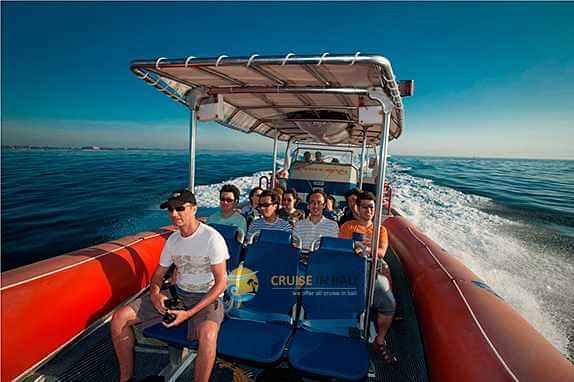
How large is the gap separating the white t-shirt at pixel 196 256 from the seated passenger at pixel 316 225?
1168 millimetres

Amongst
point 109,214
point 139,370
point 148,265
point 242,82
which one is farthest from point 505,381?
point 109,214

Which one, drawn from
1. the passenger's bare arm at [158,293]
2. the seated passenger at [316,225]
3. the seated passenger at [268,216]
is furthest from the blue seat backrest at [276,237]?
the passenger's bare arm at [158,293]

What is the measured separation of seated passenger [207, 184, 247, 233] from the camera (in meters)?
3.19

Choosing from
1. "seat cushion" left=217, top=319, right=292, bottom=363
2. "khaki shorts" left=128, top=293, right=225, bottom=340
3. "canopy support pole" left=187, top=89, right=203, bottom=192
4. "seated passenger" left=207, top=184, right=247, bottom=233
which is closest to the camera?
"seat cushion" left=217, top=319, right=292, bottom=363

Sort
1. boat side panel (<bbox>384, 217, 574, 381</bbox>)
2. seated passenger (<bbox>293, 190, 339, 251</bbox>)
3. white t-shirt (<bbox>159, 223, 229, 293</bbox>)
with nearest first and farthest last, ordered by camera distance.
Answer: boat side panel (<bbox>384, 217, 574, 381</bbox>), white t-shirt (<bbox>159, 223, 229, 293</bbox>), seated passenger (<bbox>293, 190, 339, 251</bbox>)

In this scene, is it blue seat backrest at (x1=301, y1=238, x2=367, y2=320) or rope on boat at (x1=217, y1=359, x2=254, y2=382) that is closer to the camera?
rope on boat at (x1=217, y1=359, x2=254, y2=382)

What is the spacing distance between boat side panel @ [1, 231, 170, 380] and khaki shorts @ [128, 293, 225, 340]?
45 cm

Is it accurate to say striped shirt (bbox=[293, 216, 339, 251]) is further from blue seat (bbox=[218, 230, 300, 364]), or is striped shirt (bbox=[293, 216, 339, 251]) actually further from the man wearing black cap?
the man wearing black cap

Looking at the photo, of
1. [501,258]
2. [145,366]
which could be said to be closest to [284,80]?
[145,366]

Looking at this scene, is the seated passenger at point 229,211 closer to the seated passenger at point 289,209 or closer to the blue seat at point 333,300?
the seated passenger at point 289,209

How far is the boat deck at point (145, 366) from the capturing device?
2.10 metres

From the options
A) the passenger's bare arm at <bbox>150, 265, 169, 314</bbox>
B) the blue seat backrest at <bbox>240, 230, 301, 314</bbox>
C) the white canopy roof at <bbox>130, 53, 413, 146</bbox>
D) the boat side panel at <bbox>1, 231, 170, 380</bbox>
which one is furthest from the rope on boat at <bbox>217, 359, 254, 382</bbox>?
the white canopy roof at <bbox>130, 53, 413, 146</bbox>

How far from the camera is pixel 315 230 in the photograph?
306 cm

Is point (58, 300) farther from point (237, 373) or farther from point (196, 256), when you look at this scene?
point (237, 373)
